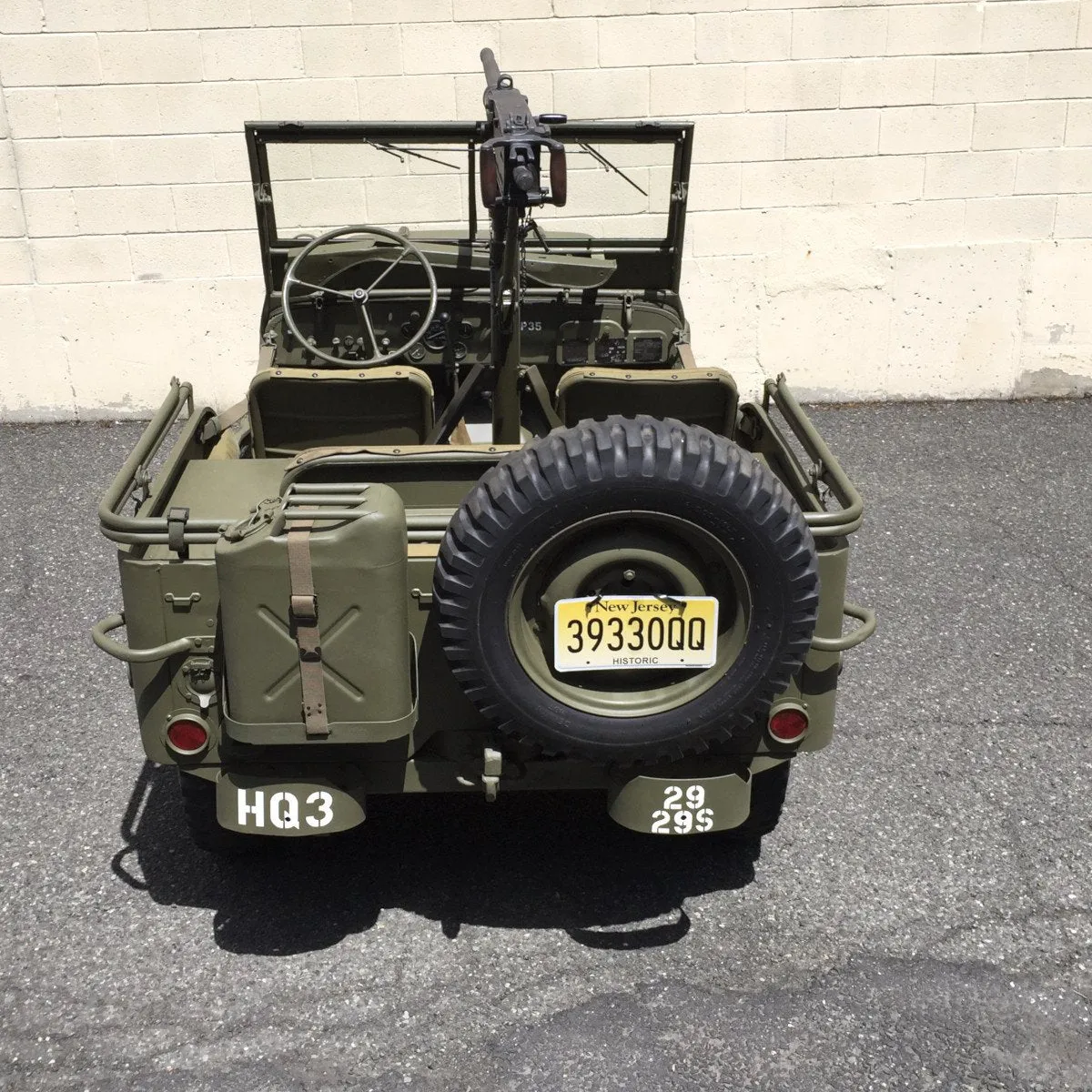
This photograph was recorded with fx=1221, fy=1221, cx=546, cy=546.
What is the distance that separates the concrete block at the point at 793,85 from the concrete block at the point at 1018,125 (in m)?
0.94

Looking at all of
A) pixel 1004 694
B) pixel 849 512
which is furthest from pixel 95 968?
pixel 1004 694

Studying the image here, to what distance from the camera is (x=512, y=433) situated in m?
4.26

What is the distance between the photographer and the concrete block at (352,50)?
23.2 feet

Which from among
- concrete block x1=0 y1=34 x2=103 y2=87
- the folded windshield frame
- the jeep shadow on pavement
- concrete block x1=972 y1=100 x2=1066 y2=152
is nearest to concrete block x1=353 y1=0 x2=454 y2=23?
concrete block x1=0 y1=34 x2=103 y2=87

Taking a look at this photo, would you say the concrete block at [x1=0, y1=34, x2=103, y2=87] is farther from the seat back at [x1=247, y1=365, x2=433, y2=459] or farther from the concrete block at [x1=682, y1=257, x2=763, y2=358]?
the seat back at [x1=247, y1=365, x2=433, y2=459]

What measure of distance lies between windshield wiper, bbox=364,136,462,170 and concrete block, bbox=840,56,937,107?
3.48 m

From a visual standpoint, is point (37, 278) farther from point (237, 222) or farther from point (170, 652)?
point (170, 652)

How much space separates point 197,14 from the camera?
23.0 ft

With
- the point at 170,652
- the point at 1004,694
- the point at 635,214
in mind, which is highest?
the point at 635,214

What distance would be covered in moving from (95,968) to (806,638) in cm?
207

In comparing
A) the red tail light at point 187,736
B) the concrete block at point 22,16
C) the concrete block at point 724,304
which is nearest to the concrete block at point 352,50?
the concrete block at point 22,16

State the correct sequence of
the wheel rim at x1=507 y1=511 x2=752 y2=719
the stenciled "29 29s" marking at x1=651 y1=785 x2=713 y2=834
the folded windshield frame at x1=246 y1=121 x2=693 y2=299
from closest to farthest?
the wheel rim at x1=507 y1=511 x2=752 y2=719
the stenciled "29 29s" marking at x1=651 y1=785 x2=713 y2=834
the folded windshield frame at x1=246 y1=121 x2=693 y2=299

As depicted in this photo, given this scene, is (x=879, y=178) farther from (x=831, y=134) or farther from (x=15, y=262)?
(x=15, y=262)

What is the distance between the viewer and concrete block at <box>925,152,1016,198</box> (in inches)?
297
